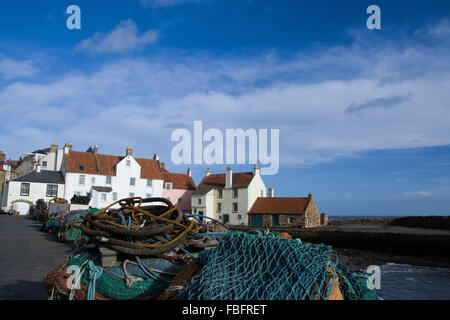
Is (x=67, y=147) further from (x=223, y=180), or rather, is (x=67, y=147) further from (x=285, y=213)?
(x=285, y=213)

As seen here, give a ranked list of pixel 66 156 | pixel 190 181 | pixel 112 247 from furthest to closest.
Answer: pixel 190 181 → pixel 66 156 → pixel 112 247

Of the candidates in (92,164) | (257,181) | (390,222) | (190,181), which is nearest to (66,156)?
(92,164)

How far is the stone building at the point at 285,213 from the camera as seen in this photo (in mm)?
44438

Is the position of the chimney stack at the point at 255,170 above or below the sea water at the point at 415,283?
above

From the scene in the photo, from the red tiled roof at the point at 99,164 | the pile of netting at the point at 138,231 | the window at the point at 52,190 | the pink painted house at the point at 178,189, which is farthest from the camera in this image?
the pink painted house at the point at 178,189

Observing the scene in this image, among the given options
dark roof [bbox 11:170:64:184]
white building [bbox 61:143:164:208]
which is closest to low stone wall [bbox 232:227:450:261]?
white building [bbox 61:143:164:208]

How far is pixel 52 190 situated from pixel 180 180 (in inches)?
812

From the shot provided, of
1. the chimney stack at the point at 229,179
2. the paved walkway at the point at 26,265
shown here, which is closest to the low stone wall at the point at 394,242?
the chimney stack at the point at 229,179

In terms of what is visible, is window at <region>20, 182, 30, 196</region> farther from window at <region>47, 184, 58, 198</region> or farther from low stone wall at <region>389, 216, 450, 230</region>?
low stone wall at <region>389, 216, 450, 230</region>

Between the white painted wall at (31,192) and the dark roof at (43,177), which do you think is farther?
the dark roof at (43,177)

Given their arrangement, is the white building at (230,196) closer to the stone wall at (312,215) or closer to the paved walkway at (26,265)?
the stone wall at (312,215)
